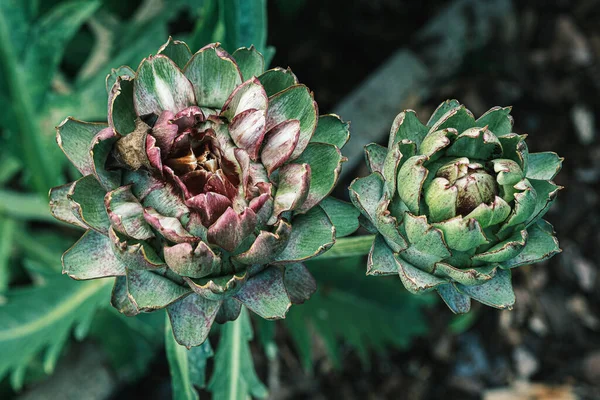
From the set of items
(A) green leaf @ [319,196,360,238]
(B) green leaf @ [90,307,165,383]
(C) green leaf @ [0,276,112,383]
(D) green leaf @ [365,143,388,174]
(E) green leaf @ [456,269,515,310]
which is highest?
(D) green leaf @ [365,143,388,174]

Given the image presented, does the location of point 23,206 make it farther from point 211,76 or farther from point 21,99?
point 211,76

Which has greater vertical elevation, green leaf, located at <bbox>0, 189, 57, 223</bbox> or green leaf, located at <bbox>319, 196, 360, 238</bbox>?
green leaf, located at <bbox>0, 189, 57, 223</bbox>

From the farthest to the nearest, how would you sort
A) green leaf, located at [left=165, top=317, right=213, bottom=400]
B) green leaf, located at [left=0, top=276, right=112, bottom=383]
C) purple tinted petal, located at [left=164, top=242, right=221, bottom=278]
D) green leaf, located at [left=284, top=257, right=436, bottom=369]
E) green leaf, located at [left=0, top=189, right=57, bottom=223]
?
green leaf, located at [left=284, top=257, right=436, bottom=369]
green leaf, located at [left=0, top=189, right=57, bottom=223]
green leaf, located at [left=0, top=276, right=112, bottom=383]
green leaf, located at [left=165, top=317, right=213, bottom=400]
purple tinted petal, located at [left=164, top=242, right=221, bottom=278]

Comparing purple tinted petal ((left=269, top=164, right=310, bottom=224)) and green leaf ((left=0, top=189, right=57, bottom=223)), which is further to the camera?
green leaf ((left=0, top=189, right=57, bottom=223))

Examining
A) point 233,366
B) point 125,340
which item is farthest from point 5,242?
point 233,366

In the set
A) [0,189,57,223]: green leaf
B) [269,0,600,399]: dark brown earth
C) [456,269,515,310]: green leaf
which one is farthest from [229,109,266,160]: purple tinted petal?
[269,0,600,399]: dark brown earth

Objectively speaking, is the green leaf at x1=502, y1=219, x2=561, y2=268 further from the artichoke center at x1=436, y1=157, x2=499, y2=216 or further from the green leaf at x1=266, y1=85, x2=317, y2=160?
the green leaf at x1=266, y1=85, x2=317, y2=160

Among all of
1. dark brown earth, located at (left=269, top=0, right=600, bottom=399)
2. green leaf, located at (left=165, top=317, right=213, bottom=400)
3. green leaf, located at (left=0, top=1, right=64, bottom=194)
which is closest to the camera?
green leaf, located at (left=165, top=317, right=213, bottom=400)
